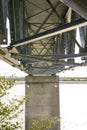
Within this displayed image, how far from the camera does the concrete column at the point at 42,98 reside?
2620 cm

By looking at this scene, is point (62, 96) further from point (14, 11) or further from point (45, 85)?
point (14, 11)

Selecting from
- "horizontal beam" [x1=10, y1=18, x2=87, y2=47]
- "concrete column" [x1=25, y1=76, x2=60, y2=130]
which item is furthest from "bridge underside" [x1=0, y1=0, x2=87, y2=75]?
"concrete column" [x1=25, y1=76, x2=60, y2=130]

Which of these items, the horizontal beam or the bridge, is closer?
the horizontal beam

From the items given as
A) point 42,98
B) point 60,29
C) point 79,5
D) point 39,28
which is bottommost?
point 42,98

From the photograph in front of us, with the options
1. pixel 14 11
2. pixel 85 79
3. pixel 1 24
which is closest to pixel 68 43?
pixel 14 11

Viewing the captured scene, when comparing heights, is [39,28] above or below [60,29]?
above

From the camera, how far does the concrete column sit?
26.2m

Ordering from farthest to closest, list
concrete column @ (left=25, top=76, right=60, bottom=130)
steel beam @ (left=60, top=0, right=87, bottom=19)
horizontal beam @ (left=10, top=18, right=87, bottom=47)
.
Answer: concrete column @ (left=25, top=76, right=60, bottom=130), horizontal beam @ (left=10, top=18, right=87, bottom=47), steel beam @ (left=60, top=0, right=87, bottom=19)

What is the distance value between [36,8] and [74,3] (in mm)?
9893

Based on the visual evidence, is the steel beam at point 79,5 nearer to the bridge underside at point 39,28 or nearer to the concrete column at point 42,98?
the bridge underside at point 39,28

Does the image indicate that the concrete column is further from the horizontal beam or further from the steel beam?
the steel beam

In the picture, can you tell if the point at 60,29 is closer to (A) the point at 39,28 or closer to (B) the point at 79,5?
(B) the point at 79,5

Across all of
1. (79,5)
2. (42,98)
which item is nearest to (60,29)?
(79,5)

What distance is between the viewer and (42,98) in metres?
27.2
